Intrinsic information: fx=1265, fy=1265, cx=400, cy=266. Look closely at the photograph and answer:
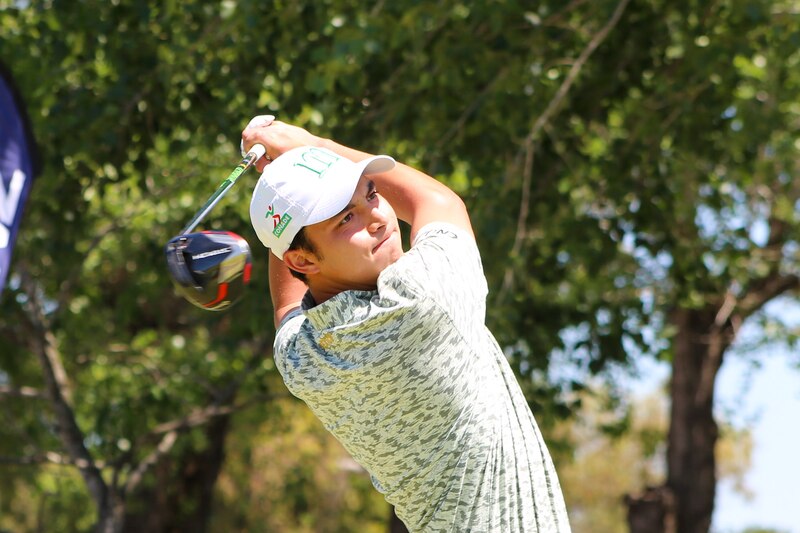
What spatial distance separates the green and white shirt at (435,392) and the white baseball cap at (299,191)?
0.17 meters

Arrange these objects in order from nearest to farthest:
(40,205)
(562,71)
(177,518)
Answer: (562,71) < (40,205) < (177,518)

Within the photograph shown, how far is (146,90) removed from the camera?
743 centimetres

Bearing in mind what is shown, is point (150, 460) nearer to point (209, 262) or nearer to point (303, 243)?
point (209, 262)

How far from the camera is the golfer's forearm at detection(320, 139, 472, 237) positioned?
2691 millimetres

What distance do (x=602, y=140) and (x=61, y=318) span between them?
4367 mm

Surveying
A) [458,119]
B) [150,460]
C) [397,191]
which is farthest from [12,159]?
[150,460]

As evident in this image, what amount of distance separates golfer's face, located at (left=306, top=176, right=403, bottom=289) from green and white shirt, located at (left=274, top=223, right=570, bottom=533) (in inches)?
2.0

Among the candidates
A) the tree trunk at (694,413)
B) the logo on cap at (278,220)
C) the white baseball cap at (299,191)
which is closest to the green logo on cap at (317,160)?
the white baseball cap at (299,191)

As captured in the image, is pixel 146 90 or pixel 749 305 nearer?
pixel 146 90

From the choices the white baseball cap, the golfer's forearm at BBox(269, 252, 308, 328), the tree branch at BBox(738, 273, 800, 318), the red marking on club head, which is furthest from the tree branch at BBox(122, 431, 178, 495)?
the white baseball cap

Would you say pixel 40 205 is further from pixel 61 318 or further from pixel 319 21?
pixel 319 21

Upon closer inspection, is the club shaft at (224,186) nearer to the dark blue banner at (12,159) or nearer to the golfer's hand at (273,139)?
the golfer's hand at (273,139)

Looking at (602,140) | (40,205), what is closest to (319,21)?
(40,205)

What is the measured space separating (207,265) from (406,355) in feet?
1.67
